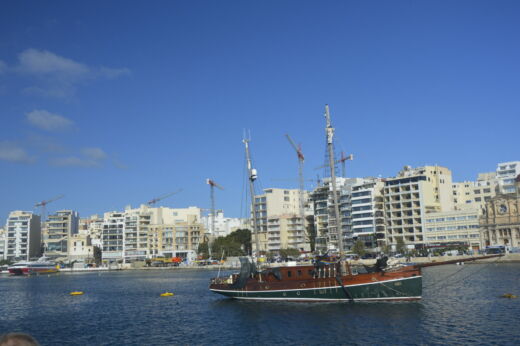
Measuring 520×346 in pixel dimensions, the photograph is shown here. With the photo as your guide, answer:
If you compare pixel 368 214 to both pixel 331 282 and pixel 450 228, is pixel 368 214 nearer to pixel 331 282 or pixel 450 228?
pixel 450 228

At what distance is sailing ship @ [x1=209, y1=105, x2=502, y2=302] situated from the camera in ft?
177

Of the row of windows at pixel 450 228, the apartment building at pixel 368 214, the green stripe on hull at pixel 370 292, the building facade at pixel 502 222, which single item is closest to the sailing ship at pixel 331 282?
the green stripe on hull at pixel 370 292

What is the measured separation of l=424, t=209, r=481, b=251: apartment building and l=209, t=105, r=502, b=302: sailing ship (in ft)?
333

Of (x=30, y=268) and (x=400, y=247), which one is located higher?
(x=400, y=247)

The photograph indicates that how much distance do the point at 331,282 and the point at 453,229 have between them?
108 metres

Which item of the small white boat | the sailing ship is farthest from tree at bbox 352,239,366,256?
the small white boat

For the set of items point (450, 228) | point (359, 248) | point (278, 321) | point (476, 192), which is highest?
point (476, 192)

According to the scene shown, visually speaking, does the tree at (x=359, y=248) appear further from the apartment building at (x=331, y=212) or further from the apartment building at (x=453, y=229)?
the apartment building at (x=453, y=229)

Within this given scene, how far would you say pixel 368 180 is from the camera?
7215 inches

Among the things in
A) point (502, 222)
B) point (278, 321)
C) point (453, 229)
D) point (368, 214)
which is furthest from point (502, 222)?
point (278, 321)

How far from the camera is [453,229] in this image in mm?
152250

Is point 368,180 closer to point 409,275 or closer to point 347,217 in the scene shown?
point 347,217

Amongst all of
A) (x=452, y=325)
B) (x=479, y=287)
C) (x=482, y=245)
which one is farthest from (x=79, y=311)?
(x=482, y=245)

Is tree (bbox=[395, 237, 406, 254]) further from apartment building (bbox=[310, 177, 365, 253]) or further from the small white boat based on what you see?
the small white boat
